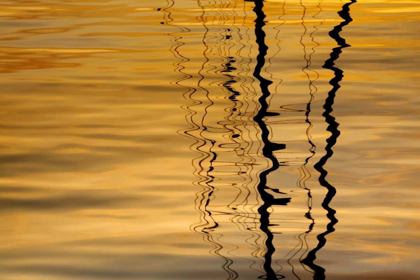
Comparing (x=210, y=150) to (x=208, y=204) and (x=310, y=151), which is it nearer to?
(x=310, y=151)

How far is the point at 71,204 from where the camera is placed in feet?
17.0

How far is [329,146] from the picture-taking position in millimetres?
6398

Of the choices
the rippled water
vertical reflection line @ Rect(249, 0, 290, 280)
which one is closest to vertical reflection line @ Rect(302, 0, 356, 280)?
the rippled water

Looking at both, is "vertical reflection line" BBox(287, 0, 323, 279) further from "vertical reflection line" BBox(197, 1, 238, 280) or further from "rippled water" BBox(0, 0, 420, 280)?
"vertical reflection line" BBox(197, 1, 238, 280)

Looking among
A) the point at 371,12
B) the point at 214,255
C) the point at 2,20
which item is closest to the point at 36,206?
the point at 214,255

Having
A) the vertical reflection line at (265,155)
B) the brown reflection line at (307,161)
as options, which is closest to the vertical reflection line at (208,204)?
the vertical reflection line at (265,155)

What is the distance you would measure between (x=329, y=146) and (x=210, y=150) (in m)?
0.91

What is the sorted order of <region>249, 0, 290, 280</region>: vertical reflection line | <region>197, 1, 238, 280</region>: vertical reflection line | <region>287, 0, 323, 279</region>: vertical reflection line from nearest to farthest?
<region>197, 1, 238, 280</region>: vertical reflection line
<region>249, 0, 290, 280</region>: vertical reflection line
<region>287, 0, 323, 279</region>: vertical reflection line

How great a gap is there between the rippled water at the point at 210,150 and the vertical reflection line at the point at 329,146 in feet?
0.05

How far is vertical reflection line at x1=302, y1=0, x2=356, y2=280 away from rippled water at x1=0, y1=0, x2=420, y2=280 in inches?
0.5

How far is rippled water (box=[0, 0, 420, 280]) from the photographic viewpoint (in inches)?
172

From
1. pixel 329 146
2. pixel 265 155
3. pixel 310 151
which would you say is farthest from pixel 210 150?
pixel 329 146

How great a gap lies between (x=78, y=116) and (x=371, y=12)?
7.31 meters

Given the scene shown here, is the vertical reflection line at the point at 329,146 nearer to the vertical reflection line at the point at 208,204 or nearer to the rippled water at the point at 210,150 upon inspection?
the rippled water at the point at 210,150
